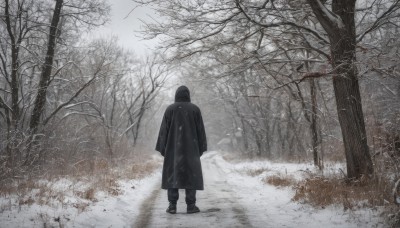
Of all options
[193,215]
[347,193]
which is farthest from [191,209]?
[347,193]

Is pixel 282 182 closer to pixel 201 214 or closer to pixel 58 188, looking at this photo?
pixel 201 214

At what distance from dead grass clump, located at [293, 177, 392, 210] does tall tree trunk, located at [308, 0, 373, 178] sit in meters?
0.42

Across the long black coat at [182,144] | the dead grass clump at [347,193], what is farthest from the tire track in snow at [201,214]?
the dead grass clump at [347,193]

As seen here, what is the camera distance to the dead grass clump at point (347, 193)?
509 centimetres

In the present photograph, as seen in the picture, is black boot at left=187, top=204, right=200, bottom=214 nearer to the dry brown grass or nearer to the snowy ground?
the snowy ground

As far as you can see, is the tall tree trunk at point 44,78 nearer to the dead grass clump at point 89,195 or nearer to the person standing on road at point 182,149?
the dead grass clump at point 89,195

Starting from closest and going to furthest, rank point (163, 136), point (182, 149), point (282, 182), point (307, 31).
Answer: point (182, 149) < point (163, 136) < point (307, 31) < point (282, 182)

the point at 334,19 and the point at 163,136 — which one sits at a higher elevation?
the point at 334,19

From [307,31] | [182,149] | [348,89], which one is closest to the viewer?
[182,149]

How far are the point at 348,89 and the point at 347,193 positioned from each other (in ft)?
6.89

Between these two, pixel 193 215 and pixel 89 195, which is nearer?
pixel 193 215

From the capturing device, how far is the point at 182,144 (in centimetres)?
623

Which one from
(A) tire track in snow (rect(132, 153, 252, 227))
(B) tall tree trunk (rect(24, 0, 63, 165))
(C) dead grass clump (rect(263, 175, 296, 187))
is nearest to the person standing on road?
(A) tire track in snow (rect(132, 153, 252, 227))

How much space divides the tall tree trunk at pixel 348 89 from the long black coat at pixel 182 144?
2828 mm
